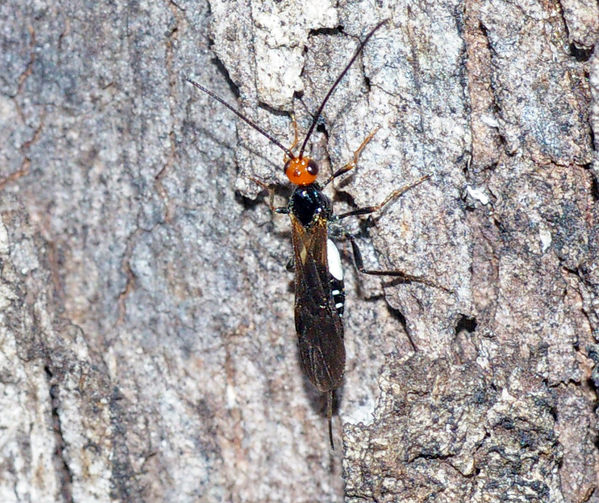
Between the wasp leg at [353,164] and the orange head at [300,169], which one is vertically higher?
the orange head at [300,169]

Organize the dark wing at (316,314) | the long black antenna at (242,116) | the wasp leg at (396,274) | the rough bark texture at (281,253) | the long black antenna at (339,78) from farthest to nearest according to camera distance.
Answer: the dark wing at (316,314) < the long black antenna at (242,116) < the wasp leg at (396,274) < the rough bark texture at (281,253) < the long black antenna at (339,78)

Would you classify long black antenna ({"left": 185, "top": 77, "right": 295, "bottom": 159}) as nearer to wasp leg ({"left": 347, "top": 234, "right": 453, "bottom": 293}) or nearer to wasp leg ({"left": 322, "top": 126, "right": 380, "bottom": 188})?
wasp leg ({"left": 322, "top": 126, "right": 380, "bottom": 188})

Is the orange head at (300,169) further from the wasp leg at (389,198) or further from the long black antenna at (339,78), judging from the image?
the wasp leg at (389,198)

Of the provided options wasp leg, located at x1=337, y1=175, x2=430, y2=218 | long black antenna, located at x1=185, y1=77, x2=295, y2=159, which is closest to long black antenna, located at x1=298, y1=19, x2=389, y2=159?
long black antenna, located at x1=185, y1=77, x2=295, y2=159

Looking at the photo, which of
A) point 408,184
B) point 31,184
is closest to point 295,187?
point 408,184

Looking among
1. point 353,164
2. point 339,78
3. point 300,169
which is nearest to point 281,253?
point 300,169

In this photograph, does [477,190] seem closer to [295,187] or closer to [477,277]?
[477,277]

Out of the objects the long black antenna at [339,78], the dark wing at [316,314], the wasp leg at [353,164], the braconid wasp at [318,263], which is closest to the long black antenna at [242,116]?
the braconid wasp at [318,263]
